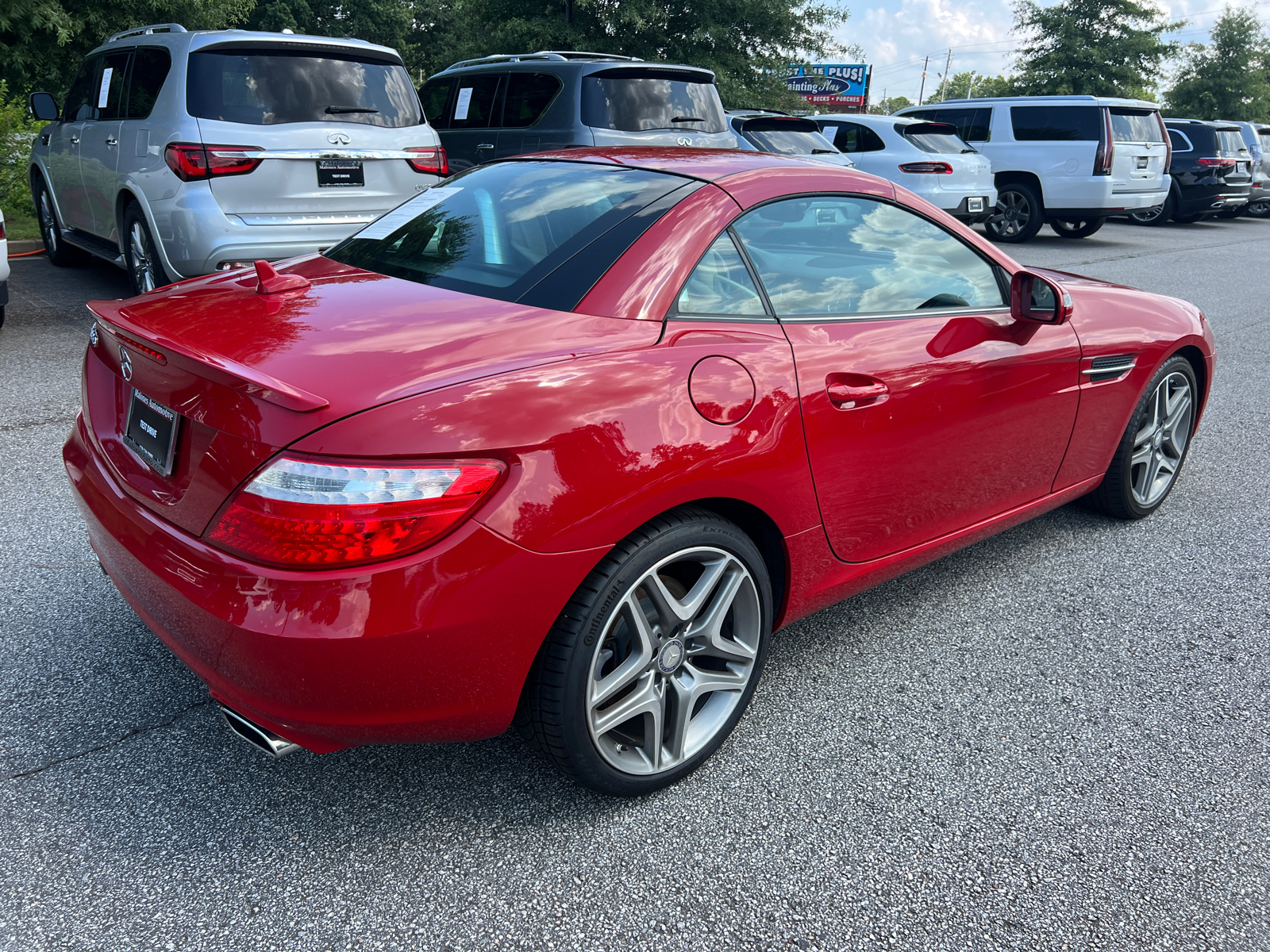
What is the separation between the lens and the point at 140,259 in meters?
6.50

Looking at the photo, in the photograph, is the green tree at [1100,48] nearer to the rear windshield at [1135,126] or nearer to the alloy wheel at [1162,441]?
the rear windshield at [1135,126]

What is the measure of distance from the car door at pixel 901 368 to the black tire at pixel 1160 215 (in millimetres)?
18957

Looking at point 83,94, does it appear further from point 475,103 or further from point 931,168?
point 931,168

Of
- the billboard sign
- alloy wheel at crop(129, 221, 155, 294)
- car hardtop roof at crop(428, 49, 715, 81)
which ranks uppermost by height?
the billboard sign

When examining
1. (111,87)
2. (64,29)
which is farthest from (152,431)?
(64,29)

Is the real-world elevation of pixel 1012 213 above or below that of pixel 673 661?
above

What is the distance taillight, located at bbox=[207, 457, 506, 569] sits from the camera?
1.82 metres

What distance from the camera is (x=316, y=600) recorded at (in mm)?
1816

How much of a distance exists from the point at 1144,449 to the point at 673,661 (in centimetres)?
272

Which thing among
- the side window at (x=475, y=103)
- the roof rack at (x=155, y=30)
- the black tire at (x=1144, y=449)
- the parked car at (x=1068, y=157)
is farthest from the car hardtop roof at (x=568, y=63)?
the parked car at (x=1068, y=157)

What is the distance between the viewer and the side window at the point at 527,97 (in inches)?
341

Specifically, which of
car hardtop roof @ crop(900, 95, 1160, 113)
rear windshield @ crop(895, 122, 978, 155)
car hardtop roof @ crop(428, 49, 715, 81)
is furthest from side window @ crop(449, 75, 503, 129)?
car hardtop roof @ crop(900, 95, 1160, 113)

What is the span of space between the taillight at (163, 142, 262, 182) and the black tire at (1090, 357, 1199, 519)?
501cm

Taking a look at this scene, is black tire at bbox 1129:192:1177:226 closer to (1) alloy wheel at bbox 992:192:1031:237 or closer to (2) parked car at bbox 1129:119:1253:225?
(2) parked car at bbox 1129:119:1253:225
